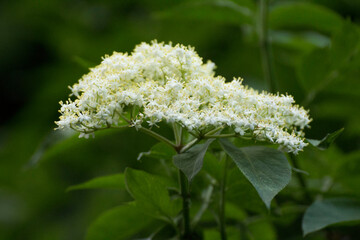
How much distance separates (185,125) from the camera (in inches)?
60.2

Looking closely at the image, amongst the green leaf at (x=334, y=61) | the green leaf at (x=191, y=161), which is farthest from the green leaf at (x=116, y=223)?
the green leaf at (x=334, y=61)

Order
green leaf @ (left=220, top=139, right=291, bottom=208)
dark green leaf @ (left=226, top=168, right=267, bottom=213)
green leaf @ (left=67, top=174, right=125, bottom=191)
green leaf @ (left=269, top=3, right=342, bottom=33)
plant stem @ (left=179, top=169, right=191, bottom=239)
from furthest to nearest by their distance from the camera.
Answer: green leaf @ (left=269, top=3, right=342, bottom=33) < green leaf @ (left=67, top=174, right=125, bottom=191) < dark green leaf @ (left=226, top=168, right=267, bottom=213) < plant stem @ (left=179, top=169, right=191, bottom=239) < green leaf @ (left=220, top=139, right=291, bottom=208)

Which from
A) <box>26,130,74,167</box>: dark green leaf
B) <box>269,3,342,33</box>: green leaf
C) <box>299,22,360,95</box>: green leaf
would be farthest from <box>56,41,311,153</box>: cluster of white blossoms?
<box>269,3,342,33</box>: green leaf

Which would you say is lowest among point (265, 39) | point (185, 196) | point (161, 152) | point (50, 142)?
point (185, 196)

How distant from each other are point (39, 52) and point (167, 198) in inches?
167

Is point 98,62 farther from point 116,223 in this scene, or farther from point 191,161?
point 191,161

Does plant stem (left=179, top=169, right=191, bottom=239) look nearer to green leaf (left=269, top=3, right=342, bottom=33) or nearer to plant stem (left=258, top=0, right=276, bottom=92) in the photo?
plant stem (left=258, top=0, right=276, bottom=92)

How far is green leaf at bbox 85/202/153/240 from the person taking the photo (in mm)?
2100

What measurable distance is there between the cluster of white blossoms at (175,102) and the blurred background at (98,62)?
0.50 metres

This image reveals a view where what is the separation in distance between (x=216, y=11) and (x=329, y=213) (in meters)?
1.52

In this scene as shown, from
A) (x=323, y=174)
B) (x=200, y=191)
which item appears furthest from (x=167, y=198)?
(x=323, y=174)

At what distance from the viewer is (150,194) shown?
1.71 m

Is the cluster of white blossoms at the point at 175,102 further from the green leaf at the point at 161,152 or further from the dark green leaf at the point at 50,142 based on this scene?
the dark green leaf at the point at 50,142

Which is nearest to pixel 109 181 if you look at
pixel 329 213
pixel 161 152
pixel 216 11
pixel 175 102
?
pixel 161 152
